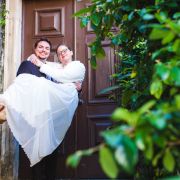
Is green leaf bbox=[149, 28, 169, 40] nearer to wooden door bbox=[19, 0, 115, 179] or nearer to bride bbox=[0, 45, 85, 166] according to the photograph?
bride bbox=[0, 45, 85, 166]

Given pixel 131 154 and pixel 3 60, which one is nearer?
pixel 131 154

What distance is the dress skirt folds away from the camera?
3.99 meters

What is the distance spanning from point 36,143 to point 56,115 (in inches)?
15.8

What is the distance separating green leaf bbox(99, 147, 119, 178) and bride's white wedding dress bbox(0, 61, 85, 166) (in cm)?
295

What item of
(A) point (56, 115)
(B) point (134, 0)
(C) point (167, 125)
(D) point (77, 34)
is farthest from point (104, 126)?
(C) point (167, 125)

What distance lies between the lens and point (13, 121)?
13.4 feet

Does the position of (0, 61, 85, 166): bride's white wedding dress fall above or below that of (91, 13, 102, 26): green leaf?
below

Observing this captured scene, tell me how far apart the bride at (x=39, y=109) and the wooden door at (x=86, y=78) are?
0.77 meters

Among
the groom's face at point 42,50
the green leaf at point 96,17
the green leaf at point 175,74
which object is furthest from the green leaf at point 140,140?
the groom's face at point 42,50

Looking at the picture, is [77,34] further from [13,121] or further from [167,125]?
[167,125]

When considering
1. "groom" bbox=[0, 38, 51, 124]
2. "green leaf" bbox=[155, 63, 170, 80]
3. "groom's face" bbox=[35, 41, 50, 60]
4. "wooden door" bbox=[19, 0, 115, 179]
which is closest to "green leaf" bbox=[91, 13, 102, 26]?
"green leaf" bbox=[155, 63, 170, 80]

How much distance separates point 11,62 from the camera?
5.26 meters

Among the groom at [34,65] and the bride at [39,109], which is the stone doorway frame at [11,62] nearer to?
the groom at [34,65]

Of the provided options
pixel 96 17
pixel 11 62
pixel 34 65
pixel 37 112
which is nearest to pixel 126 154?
pixel 96 17
